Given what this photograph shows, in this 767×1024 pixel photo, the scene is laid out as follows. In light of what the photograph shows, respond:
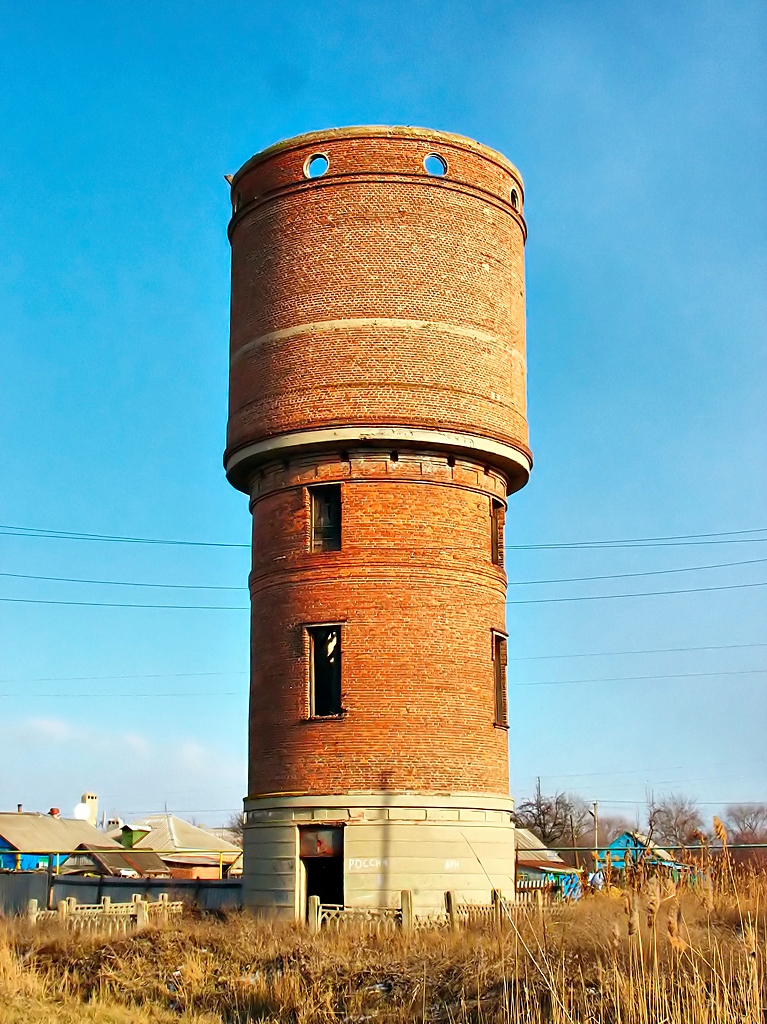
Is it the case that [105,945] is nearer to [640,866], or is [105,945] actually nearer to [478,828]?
[478,828]

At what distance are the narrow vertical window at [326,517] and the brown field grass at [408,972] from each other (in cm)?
610

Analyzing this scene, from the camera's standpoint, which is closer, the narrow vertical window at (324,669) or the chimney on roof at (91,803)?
the narrow vertical window at (324,669)

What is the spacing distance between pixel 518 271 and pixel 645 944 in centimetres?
1436

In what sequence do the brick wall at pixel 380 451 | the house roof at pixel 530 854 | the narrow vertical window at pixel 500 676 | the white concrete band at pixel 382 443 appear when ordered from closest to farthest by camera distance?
1. the brick wall at pixel 380 451
2. the white concrete band at pixel 382 443
3. the narrow vertical window at pixel 500 676
4. the house roof at pixel 530 854

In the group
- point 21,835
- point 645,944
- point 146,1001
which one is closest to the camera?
point 645,944

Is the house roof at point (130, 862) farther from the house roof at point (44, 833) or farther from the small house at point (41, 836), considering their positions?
the house roof at point (44, 833)

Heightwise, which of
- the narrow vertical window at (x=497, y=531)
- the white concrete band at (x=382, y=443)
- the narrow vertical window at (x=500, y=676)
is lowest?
the narrow vertical window at (x=500, y=676)

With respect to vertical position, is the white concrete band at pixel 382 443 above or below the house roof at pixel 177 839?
above

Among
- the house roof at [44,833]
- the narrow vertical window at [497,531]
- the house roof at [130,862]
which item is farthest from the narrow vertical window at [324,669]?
the house roof at [44,833]

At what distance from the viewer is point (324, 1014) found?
1306cm

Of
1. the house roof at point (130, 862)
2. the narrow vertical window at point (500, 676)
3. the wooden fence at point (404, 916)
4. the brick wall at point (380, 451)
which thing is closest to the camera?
the wooden fence at point (404, 916)

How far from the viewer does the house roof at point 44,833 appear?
154 ft

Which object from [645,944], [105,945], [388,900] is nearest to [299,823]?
[388,900]

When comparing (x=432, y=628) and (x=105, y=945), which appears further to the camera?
(x=432, y=628)
